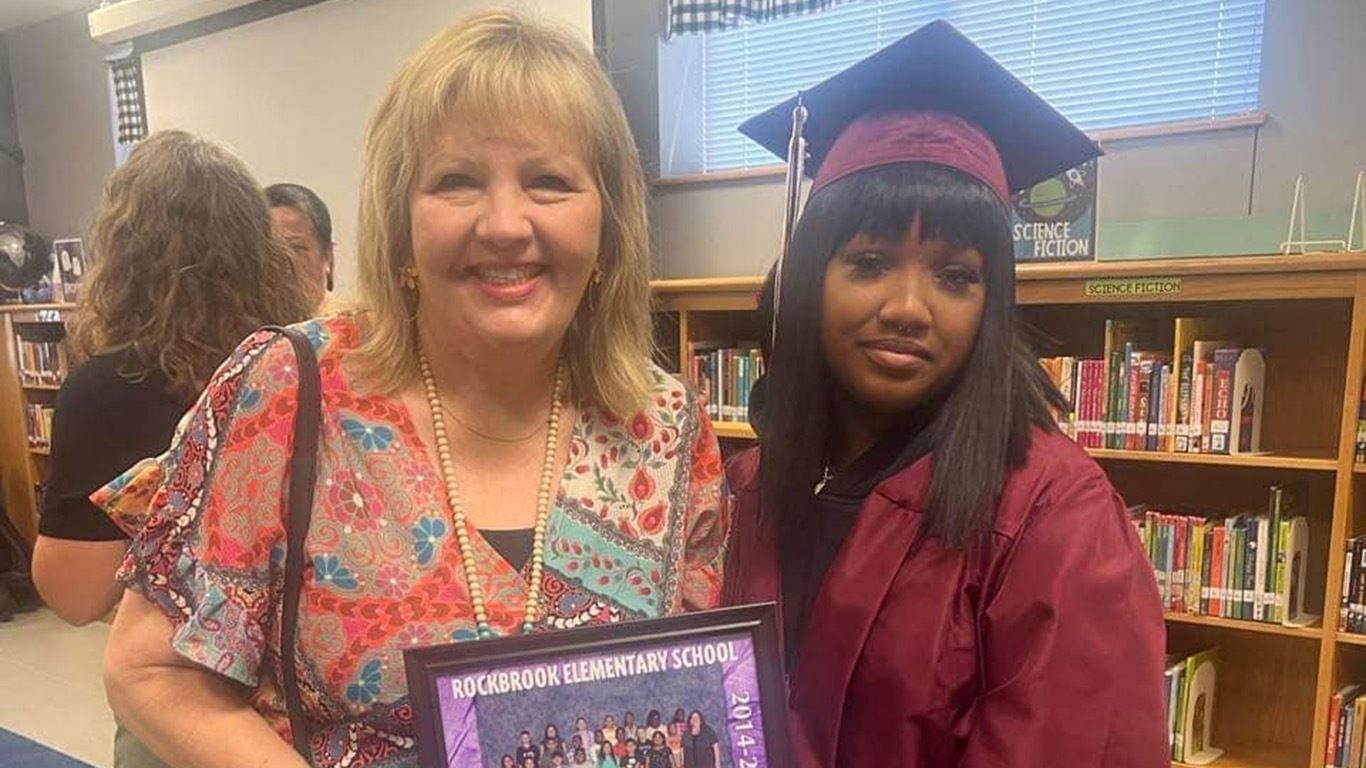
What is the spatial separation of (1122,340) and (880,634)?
1.85 metres

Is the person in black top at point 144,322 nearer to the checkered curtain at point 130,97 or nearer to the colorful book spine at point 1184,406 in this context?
the colorful book spine at point 1184,406

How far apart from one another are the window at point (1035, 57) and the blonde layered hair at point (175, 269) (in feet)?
7.51

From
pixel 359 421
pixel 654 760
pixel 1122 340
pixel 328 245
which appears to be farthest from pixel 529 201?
pixel 328 245

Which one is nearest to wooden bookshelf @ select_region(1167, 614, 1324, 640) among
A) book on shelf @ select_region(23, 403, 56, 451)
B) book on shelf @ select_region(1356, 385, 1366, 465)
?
book on shelf @ select_region(1356, 385, 1366, 465)

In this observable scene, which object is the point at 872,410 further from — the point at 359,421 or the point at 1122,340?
the point at 1122,340

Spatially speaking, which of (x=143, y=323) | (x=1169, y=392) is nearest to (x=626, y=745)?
(x=143, y=323)

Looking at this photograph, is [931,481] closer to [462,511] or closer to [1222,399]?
[462,511]

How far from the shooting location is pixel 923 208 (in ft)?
3.67

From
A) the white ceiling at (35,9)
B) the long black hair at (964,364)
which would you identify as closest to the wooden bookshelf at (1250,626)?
the long black hair at (964,364)

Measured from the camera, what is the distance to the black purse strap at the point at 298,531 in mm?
1017

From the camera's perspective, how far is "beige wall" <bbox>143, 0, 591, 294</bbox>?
14.2 ft

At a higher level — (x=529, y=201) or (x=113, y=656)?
(x=529, y=201)

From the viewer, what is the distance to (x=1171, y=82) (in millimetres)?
2867

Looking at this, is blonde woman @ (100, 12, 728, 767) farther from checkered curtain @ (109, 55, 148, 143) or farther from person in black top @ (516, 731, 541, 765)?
checkered curtain @ (109, 55, 148, 143)
